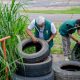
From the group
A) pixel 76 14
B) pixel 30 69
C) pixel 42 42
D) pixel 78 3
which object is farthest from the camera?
pixel 78 3

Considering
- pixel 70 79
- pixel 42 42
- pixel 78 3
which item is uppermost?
pixel 42 42

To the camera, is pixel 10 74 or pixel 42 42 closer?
pixel 10 74

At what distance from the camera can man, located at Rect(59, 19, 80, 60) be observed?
9.08 m

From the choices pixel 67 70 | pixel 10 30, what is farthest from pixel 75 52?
pixel 10 30

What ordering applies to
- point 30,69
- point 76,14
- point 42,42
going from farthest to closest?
1. point 76,14
2. point 42,42
3. point 30,69

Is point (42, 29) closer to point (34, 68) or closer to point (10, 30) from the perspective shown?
point (10, 30)

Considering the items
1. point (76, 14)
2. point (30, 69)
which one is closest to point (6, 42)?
point (30, 69)

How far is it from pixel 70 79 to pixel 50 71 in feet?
1.61

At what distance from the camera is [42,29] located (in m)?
9.08

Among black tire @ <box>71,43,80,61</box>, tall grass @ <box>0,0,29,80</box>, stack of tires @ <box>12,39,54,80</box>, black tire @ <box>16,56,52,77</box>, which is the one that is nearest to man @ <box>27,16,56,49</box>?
tall grass @ <box>0,0,29,80</box>

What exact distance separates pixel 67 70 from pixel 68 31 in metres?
1.23

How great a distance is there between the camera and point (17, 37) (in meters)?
8.00

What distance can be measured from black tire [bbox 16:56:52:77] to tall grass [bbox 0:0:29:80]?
15 centimetres

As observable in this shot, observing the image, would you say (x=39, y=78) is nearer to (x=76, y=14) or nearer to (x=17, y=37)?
(x=17, y=37)
